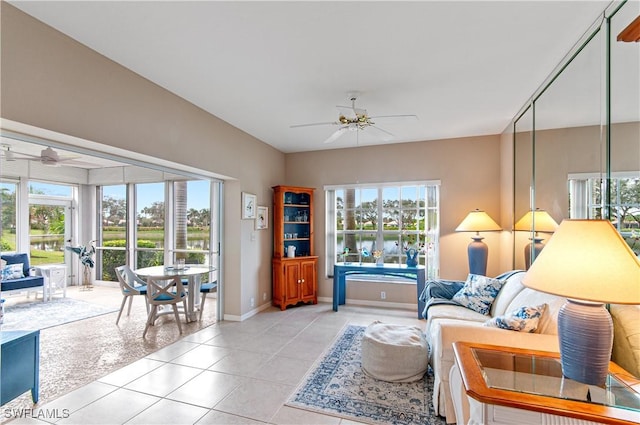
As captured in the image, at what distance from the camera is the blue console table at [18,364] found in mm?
2053

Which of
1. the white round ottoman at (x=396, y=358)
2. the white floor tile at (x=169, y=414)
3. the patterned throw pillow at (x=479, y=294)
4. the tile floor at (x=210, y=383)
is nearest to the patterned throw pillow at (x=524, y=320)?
the white round ottoman at (x=396, y=358)

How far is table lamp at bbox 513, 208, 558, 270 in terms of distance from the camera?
269 centimetres

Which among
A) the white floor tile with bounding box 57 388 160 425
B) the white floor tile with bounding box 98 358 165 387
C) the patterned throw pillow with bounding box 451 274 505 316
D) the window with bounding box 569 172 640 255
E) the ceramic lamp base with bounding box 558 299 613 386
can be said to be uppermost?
the window with bounding box 569 172 640 255

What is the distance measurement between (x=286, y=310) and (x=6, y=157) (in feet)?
14.8

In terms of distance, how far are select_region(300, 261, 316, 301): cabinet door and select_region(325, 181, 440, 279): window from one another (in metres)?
0.37

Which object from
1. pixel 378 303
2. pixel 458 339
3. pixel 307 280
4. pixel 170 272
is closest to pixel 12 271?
pixel 170 272

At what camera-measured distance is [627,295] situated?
1.21 metres

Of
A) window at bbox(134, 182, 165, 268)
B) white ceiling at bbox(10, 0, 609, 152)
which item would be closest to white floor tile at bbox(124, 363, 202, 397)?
white ceiling at bbox(10, 0, 609, 152)

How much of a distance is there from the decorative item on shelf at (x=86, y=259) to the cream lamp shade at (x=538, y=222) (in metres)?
7.98

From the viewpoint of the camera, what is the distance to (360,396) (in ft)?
7.88

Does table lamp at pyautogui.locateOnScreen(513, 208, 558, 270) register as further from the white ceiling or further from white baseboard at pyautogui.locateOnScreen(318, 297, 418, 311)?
white baseboard at pyautogui.locateOnScreen(318, 297, 418, 311)

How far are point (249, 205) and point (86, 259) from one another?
4400 mm

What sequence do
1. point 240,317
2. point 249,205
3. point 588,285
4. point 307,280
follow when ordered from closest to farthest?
point 588,285, point 240,317, point 249,205, point 307,280

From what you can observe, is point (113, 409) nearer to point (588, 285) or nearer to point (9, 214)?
point (588, 285)
